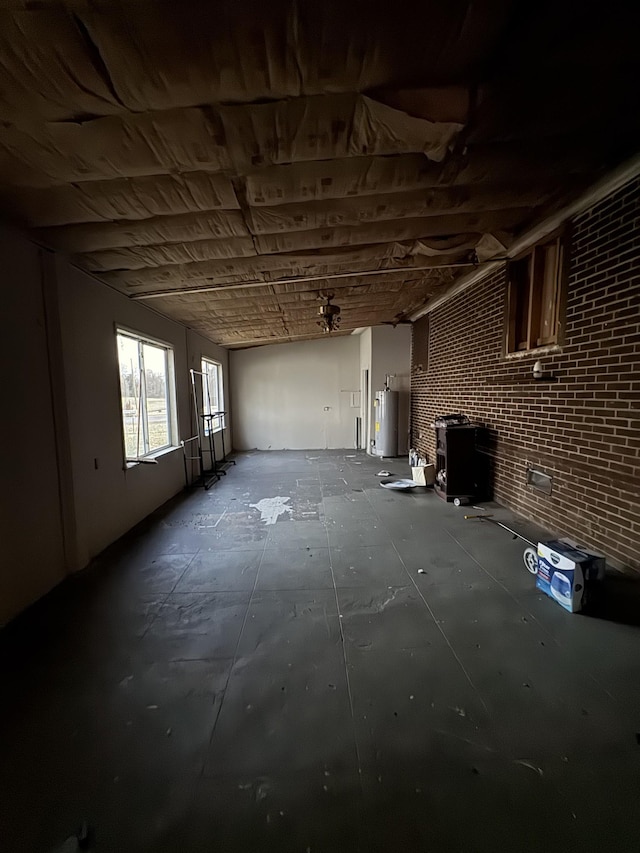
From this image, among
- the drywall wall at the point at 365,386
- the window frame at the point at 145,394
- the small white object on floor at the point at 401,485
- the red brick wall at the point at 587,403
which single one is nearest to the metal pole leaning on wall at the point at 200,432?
the window frame at the point at 145,394

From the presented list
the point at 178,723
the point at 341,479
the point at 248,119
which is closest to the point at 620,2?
the point at 248,119

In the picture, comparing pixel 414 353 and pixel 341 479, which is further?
pixel 414 353

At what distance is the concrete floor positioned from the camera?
3.73 ft

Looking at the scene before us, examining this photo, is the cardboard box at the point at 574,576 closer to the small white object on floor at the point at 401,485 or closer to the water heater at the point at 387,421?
the small white object on floor at the point at 401,485

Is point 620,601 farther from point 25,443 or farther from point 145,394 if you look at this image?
point 145,394

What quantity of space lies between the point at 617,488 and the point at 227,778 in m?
2.92

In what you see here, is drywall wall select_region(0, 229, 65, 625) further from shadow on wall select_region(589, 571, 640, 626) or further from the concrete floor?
shadow on wall select_region(589, 571, 640, 626)

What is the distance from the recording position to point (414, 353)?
24.0ft

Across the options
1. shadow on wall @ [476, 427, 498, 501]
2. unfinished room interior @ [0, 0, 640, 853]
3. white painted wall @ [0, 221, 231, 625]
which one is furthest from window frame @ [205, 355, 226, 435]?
shadow on wall @ [476, 427, 498, 501]

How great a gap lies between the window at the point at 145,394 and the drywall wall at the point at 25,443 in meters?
1.15

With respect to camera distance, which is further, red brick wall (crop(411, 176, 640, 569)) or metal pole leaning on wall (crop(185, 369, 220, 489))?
metal pole leaning on wall (crop(185, 369, 220, 489))

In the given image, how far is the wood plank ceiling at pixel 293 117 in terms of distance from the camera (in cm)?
119

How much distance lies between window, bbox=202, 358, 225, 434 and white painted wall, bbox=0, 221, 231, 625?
3340mm

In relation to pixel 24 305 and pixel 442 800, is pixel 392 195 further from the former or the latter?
pixel 442 800
